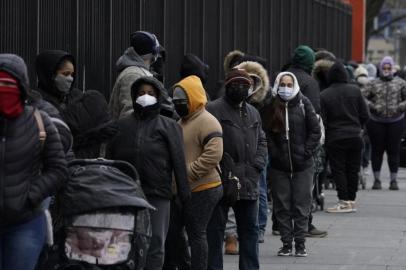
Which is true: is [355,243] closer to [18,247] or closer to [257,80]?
[257,80]

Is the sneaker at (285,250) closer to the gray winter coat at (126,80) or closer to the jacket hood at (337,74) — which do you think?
the gray winter coat at (126,80)

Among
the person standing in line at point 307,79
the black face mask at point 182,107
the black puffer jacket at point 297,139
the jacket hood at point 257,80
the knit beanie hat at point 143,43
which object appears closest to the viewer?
the black face mask at point 182,107

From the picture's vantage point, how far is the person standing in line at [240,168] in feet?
35.8

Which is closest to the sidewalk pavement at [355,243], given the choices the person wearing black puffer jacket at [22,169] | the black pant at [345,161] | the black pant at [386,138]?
the black pant at [345,161]

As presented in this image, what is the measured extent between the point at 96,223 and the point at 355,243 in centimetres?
636

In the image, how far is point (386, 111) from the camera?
20859mm

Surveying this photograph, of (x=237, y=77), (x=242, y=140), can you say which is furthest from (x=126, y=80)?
(x=242, y=140)

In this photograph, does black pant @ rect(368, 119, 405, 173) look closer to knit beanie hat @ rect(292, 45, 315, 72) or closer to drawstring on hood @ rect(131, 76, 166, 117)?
knit beanie hat @ rect(292, 45, 315, 72)

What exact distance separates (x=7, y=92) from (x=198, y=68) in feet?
16.2

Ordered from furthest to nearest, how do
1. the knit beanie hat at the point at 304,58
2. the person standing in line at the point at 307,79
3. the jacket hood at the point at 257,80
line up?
the knit beanie hat at the point at 304,58 < the person standing in line at the point at 307,79 < the jacket hood at the point at 257,80

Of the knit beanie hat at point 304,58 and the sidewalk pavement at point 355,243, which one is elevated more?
the knit beanie hat at point 304,58

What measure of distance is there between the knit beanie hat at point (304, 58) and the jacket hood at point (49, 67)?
6222mm

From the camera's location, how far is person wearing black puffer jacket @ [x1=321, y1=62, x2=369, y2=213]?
1712cm

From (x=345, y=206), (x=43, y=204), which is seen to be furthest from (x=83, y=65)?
(x=345, y=206)
